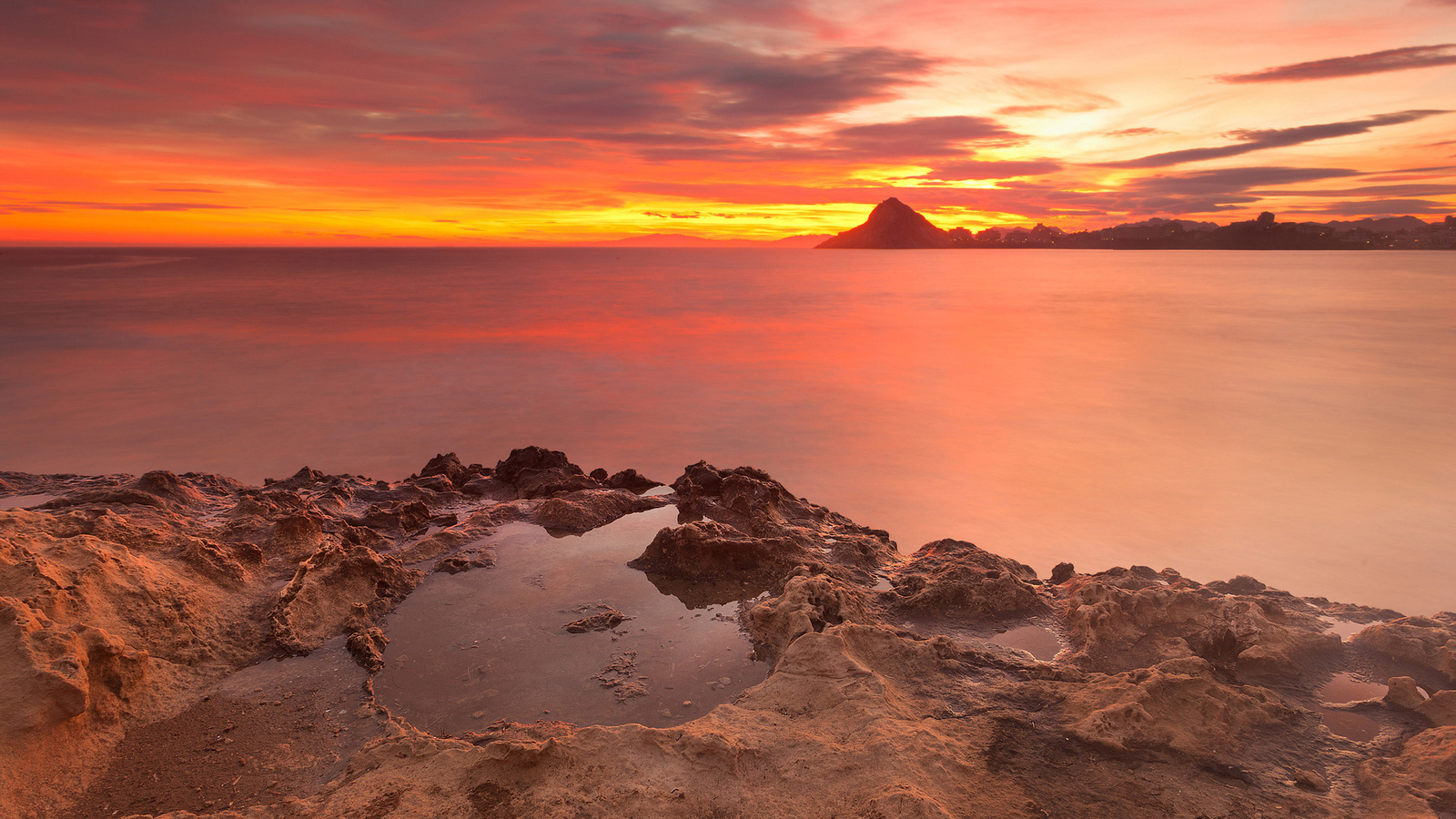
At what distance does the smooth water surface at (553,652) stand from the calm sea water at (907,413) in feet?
16.4

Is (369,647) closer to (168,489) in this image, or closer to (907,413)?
(168,489)

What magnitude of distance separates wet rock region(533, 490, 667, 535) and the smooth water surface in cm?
69

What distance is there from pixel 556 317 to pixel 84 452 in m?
21.1

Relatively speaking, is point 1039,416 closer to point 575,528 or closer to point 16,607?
point 575,528

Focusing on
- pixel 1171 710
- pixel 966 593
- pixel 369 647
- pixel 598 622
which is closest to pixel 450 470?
pixel 369 647

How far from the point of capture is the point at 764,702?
364 cm

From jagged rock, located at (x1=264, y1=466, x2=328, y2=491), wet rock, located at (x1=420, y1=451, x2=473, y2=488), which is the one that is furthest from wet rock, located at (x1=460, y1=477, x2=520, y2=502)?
jagged rock, located at (x1=264, y1=466, x2=328, y2=491)

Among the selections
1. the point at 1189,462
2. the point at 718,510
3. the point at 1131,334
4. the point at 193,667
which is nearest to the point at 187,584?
the point at 193,667

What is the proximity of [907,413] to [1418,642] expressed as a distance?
10696 millimetres

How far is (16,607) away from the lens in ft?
11.2

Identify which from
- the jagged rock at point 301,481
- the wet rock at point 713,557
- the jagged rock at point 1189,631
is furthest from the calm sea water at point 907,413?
the wet rock at point 713,557

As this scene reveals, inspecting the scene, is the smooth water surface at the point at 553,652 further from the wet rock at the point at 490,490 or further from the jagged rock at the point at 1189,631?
the jagged rock at the point at 1189,631

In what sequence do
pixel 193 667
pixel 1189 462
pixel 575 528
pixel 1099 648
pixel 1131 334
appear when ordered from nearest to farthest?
pixel 193 667 < pixel 1099 648 < pixel 575 528 < pixel 1189 462 < pixel 1131 334

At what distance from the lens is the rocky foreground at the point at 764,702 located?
3.01 metres
